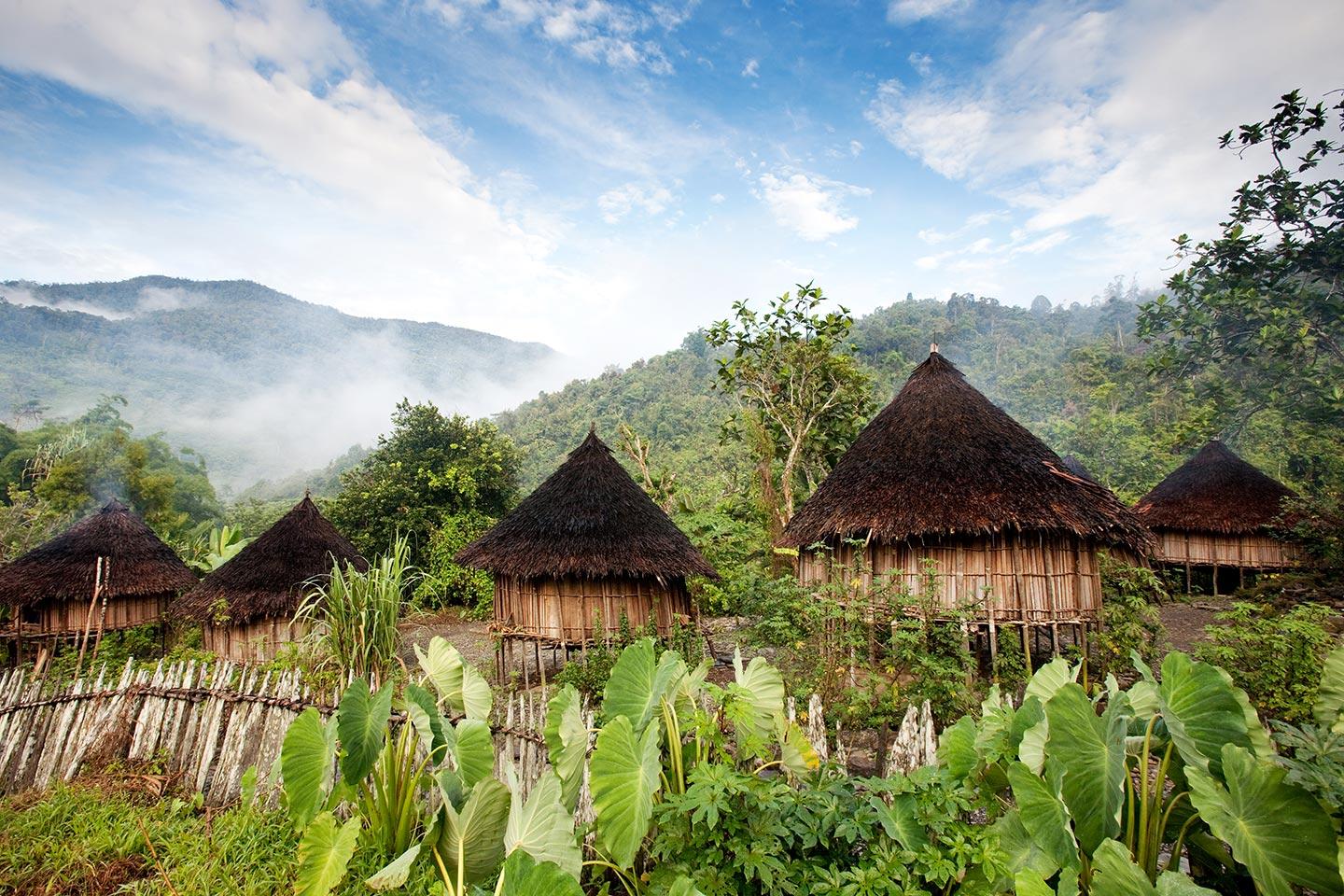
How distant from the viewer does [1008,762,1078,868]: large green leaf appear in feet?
7.31

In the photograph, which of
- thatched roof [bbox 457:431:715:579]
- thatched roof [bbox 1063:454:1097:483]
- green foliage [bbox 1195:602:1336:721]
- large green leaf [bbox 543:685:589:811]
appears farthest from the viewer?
thatched roof [bbox 1063:454:1097:483]

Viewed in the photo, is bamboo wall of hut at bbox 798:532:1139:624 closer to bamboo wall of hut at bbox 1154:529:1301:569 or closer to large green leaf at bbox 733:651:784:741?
large green leaf at bbox 733:651:784:741

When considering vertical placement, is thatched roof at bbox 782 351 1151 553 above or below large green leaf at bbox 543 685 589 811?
above

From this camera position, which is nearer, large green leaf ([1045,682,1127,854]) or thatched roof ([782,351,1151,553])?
large green leaf ([1045,682,1127,854])

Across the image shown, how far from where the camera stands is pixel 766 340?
15172 millimetres

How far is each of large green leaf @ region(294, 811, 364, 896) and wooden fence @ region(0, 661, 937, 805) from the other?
1.64 metres

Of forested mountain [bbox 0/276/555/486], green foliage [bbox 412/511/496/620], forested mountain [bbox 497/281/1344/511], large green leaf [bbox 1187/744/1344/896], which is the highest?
forested mountain [bbox 0/276/555/486]

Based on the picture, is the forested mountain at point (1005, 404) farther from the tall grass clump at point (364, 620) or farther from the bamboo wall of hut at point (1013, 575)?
the tall grass clump at point (364, 620)

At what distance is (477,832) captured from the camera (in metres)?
2.87

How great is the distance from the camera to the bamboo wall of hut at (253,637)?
10164mm

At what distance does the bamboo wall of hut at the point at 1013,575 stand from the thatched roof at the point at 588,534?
2293 millimetres

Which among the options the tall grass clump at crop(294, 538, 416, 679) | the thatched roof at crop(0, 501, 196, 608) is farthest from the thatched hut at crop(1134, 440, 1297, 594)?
the thatched roof at crop(0, 501, 196, 608)

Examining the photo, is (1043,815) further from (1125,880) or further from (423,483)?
(423,483)

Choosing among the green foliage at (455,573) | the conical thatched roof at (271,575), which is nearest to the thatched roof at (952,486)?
the conical thatched roof at (271,575)
